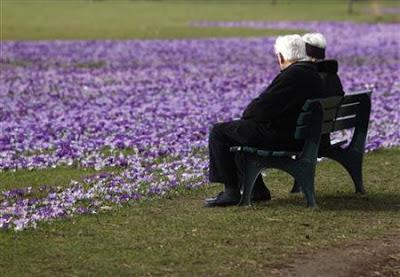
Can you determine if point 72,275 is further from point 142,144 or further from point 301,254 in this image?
point 142,144

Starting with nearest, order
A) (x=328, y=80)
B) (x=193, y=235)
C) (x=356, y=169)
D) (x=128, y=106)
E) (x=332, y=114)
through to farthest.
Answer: (x=193, y=235) → (x=332, y=114) → (x=328, y=80) → (x=356, y=169) → (x=128, y=106)

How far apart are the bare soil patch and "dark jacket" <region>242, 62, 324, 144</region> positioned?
1765 mm

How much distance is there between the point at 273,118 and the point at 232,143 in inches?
21.9

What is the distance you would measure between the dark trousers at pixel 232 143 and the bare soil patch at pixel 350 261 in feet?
5.79

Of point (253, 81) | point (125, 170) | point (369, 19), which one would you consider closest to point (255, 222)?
point (125, 170)

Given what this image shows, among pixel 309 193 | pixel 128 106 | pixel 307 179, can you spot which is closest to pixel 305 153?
pixel 307 179

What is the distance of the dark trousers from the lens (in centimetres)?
991

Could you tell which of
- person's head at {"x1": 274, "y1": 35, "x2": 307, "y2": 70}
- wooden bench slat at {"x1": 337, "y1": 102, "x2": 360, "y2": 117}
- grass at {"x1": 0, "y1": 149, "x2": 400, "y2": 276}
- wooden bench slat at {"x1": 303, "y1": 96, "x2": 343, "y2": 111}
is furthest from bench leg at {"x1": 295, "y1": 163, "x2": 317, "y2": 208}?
person's head at {"x1": 274, "y1": 35, "x2": 307, "y2": 70}

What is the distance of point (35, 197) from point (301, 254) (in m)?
3.76

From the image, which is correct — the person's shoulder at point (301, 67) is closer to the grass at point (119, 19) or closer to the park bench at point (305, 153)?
the park bench at point (305, 153)

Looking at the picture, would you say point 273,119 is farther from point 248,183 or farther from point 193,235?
point 193,235

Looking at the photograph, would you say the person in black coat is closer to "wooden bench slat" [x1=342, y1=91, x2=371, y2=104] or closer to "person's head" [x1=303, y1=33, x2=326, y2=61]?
"person's head" [x1=303, y1=33, x2=326, y2=61]

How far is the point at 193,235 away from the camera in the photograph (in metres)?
8.81

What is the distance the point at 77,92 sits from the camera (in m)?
22.0
